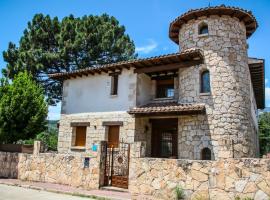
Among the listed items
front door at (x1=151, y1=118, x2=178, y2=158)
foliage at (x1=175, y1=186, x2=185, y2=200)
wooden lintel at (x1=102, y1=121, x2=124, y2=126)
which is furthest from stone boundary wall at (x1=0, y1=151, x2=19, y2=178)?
foliage at (x1=175, y1=186, x2=185, y2=200)

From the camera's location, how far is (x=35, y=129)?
53.2 ft

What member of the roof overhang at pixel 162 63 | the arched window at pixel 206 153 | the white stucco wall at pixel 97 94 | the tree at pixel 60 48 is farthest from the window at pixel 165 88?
the tree at pixel 60 48

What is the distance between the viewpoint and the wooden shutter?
1684 centimetres

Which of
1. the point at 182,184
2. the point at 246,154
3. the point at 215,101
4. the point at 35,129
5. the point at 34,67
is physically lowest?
the point at 182,184

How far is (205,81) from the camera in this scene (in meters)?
14.1

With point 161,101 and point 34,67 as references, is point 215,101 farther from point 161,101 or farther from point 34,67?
point 34,67

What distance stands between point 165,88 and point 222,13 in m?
5.30

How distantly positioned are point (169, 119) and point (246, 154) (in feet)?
14.8

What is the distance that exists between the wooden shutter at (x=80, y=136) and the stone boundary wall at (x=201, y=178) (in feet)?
23.3

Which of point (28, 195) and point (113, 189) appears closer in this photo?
point (28, 195)

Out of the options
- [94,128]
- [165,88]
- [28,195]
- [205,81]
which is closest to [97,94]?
[94,128]

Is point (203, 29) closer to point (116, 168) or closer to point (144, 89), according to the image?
point (144, 89)

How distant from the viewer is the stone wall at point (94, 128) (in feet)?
49.4

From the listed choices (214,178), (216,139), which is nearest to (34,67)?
(216,139)
